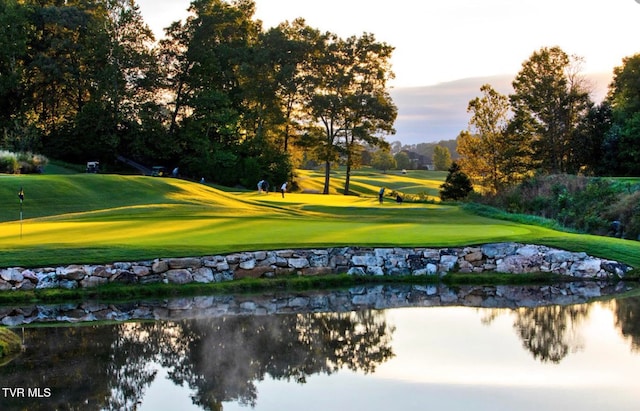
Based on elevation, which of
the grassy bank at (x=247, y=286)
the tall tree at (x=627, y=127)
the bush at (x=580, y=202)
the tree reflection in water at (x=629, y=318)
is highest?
the tall tree at (x=627, y=127)

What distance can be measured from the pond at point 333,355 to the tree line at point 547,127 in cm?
3232

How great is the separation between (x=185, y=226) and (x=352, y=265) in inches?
233

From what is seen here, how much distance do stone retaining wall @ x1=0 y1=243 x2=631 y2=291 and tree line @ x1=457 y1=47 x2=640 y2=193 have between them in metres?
26.9

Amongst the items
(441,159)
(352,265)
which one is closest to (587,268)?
(352,265)

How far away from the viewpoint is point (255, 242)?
1716 cm

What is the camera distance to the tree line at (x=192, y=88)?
165ft

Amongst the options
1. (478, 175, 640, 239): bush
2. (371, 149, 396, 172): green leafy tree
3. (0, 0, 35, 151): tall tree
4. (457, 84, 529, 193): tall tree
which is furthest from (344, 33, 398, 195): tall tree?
(371, 149, 396, 172): green leafy tree

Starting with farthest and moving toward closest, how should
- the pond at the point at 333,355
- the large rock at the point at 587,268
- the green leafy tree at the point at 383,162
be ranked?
1. the green leafy tree at the point at 383,162
2. the large rock at the point at 587,268
3. the pond at the point at 333,355

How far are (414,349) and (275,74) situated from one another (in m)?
42.6

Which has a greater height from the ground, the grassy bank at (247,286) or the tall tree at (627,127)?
the tall tree at (627,127)

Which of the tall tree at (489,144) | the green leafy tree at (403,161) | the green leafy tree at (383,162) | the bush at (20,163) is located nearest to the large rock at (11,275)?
the bush at (20,163)

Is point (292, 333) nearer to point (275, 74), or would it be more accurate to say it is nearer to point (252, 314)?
point (252, 314)

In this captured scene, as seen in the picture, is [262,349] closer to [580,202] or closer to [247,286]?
[247,286]

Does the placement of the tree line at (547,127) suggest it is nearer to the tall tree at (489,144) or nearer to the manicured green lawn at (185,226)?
the tall tree at (489,144)
